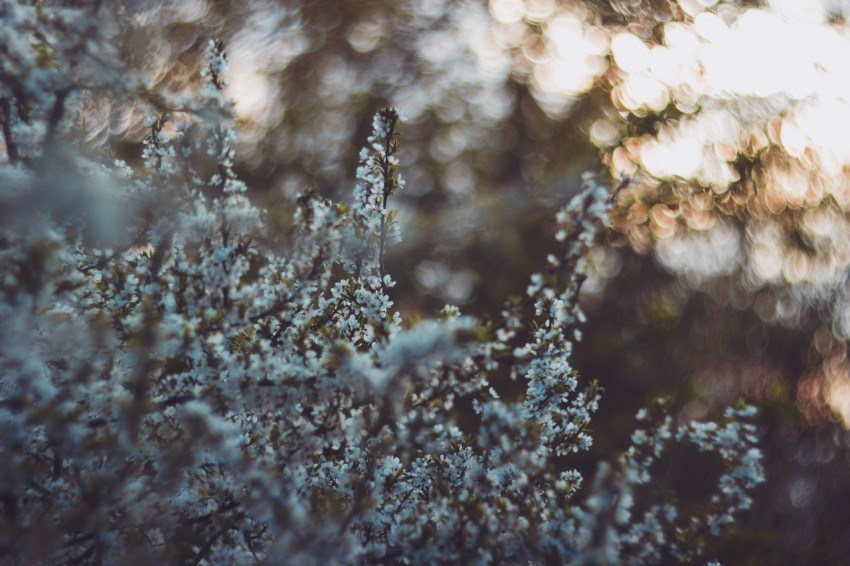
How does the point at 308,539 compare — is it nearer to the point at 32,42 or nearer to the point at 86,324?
the point at 86,324

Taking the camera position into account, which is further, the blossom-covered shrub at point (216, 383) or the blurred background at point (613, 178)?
the blurred background at point (613, 178)

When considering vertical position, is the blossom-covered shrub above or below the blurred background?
below

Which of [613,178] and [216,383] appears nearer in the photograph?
[216,383]

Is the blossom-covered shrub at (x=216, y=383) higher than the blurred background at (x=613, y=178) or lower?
lower

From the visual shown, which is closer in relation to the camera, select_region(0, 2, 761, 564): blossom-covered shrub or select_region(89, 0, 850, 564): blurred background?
select_region(0, 2, 761, 564): blossom-covered shrub
